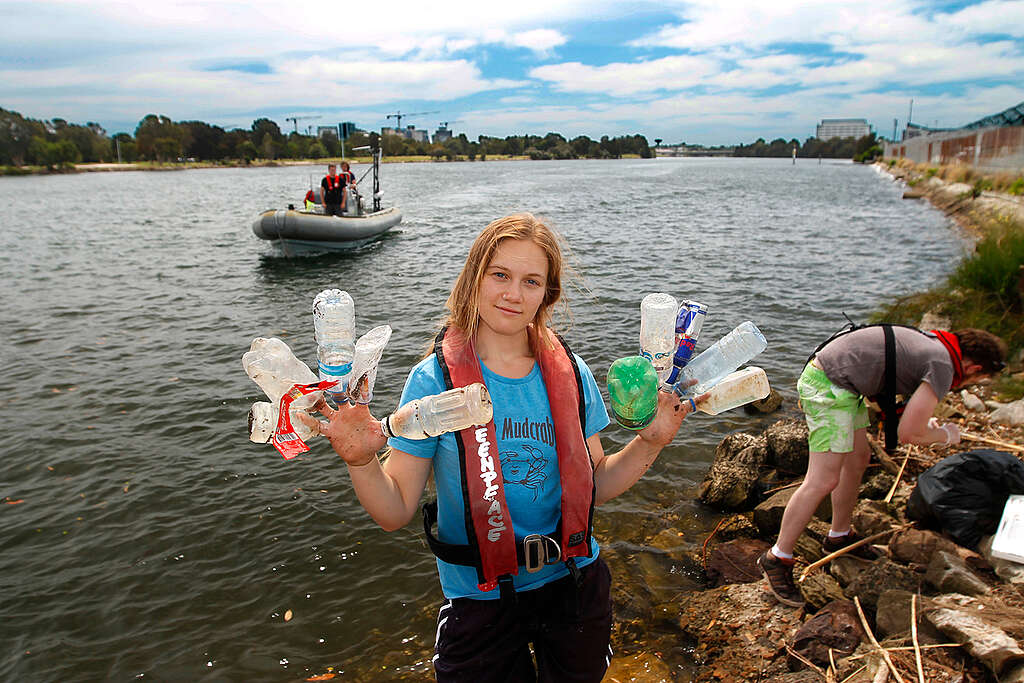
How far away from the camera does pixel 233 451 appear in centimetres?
738

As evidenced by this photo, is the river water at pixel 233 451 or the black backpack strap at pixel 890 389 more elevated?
the black backpack strap at pixel 890 389

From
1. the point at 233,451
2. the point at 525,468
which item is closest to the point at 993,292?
the point at 525,468

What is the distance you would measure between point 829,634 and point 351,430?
10.9ft

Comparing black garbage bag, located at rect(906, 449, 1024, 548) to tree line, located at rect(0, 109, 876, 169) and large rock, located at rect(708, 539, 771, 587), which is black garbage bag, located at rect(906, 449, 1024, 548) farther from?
tree line, located at rect(0, 109, 876, 169)

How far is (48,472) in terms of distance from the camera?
6.94 m

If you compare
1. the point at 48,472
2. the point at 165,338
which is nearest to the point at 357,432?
the point at 48,472

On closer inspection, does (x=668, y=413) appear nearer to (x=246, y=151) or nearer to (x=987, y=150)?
(x=987, y=150)

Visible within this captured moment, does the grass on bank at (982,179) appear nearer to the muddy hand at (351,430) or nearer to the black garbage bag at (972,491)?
the black garbage bag at (972,491)

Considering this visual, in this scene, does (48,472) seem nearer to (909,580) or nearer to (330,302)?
(330,302)

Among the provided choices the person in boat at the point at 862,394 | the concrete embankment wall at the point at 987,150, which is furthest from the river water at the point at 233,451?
the concrete embankment wall at the point at 987,150

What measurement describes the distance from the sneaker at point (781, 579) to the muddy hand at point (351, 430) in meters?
3.56

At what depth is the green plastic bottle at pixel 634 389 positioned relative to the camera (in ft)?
6.62

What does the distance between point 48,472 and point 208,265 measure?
42.4ft

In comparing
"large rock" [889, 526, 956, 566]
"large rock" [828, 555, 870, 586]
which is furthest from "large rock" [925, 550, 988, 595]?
"large rock" [828, 555, 870, 586]
